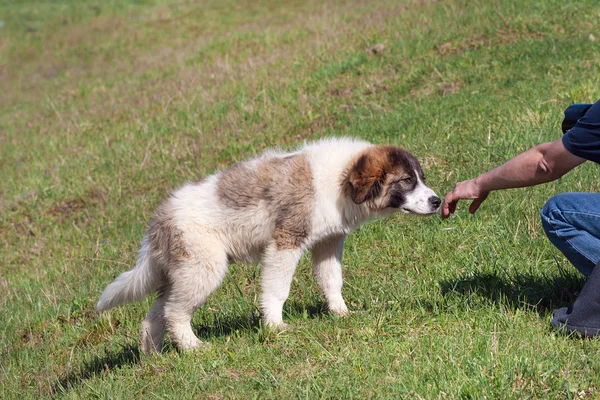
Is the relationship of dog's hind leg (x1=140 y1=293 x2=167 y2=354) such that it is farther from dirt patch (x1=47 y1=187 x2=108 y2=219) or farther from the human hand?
dirt patch (x1=47 y1=187 x2=108 y2=219)

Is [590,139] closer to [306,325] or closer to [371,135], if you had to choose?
[306,325]

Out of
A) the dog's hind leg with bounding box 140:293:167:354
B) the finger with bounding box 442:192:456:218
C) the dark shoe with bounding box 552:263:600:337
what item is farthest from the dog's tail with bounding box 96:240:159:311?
the dark shoe with bounding box 552:263:600:337

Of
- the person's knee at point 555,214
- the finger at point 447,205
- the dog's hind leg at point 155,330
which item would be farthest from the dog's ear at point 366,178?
the dog's hind leg at point 155,330

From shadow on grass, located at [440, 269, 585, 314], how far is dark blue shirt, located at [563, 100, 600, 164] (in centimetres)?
121

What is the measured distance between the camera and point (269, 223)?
18.3 ft

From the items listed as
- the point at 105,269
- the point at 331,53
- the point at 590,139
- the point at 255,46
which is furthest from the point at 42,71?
the point at 590,139

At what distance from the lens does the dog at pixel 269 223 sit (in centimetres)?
547

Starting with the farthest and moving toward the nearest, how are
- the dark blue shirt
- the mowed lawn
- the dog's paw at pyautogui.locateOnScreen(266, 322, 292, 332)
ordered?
the dog's paw at pyautogui.locateOnScreen(266, 322, 292, 332), the mowed lawn, the dark blue shirt

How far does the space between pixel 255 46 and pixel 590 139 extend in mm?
12081

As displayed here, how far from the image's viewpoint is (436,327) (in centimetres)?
480

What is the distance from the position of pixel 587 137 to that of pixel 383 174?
6.10 feet

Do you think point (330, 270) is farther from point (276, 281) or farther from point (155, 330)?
point (155, 330)

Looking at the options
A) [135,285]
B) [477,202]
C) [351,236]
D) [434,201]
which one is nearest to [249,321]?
[135,285]

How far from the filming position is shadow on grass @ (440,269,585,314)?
494 centimetres
